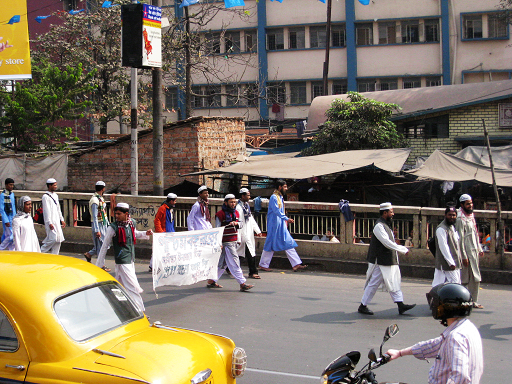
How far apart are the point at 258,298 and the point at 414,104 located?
1442 centimetres

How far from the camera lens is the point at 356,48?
114ft

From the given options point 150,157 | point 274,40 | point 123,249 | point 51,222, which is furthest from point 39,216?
point 274,40

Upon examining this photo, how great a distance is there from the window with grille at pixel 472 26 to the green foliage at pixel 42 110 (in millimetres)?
22809

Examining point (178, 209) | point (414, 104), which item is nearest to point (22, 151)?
point (178, 209)

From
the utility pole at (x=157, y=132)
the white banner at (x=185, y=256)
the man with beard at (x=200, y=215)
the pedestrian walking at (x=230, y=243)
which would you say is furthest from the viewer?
the utility pole at (x=157, y=132)

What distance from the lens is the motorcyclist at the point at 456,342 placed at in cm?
315

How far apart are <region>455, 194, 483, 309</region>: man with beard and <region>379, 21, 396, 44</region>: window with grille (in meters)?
28.3

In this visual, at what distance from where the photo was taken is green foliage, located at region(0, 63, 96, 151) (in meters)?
20.0

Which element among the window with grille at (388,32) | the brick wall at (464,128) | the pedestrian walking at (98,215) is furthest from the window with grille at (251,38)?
the pedestrian walking at (98,215)

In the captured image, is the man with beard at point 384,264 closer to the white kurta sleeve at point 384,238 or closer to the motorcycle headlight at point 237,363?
the white kurta sleeve at point 384,238

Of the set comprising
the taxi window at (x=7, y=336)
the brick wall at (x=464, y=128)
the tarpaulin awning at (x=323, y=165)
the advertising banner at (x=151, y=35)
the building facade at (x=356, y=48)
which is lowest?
the taxi window at (x=7, y=336)

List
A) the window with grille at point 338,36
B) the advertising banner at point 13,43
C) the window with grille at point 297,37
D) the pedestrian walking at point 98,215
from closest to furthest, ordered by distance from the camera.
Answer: the pedestrian walking at point 98,215
the advertising banner at point 13,43
the window with grille at point 338,36
the window with grille at point 297,37

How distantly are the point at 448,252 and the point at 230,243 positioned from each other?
11.3ft

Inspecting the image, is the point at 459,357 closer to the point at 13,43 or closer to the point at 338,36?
the point at 13,43
